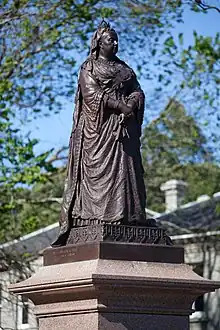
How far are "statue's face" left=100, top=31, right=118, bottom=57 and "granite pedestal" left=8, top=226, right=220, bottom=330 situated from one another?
6.50 ft

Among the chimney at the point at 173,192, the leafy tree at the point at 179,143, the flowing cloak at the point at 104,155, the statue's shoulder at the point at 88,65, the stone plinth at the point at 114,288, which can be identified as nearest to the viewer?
the stone plinth at the point at 114,288

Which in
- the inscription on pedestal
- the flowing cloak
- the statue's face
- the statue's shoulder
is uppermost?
the statue's face

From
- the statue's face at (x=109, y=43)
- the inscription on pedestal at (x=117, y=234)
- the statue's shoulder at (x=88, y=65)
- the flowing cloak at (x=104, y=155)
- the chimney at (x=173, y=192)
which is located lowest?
the inscription on pedestal at (x=117, y=234)

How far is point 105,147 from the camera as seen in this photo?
987 cm

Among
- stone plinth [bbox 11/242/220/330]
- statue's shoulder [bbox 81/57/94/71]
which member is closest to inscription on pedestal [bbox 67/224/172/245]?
stone plinth [bbox 11/242/220/330]

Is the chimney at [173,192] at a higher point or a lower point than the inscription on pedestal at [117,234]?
higher

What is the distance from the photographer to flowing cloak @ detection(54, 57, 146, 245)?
972cm

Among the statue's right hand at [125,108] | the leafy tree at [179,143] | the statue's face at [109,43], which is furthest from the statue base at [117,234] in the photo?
the leafy tree at [179,143]

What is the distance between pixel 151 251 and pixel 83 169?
3.57ft

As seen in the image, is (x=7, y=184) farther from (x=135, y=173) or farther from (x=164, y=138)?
(x=135, y=173)

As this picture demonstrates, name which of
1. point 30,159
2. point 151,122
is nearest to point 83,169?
point 30,159

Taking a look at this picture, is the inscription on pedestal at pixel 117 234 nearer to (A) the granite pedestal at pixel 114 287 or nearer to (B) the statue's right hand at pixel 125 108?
(A) the granite pedestal at pixel 114 287

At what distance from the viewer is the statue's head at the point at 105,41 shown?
10.2m

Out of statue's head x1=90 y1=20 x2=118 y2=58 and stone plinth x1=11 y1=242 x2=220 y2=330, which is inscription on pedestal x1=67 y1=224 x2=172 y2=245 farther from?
statue's head x1=90 y1=20 x2=118 y2=58
